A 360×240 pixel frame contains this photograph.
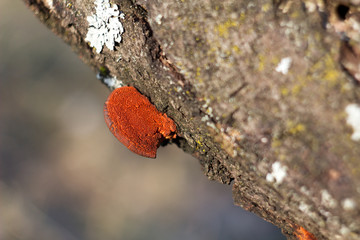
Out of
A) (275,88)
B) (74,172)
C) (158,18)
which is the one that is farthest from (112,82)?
(74,172)

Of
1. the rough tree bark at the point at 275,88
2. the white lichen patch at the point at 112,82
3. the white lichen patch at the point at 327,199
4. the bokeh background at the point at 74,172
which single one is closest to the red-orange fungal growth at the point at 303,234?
the rough tree bark at the point at 275,88

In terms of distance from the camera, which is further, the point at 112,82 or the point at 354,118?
the point at 112,82

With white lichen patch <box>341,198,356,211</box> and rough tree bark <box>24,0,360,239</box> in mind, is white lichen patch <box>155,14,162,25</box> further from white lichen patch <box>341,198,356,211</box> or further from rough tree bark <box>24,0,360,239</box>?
white lichen patch <box>341,198,356,211</box>

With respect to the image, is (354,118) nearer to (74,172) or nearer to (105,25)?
(105,25)

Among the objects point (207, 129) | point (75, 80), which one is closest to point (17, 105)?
point (75, 80)

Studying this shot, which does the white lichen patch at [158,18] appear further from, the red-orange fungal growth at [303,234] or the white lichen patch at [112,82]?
the red-orange fungal growth at [303,234]

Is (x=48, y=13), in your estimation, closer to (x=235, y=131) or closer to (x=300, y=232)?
(x=235, y=131)
